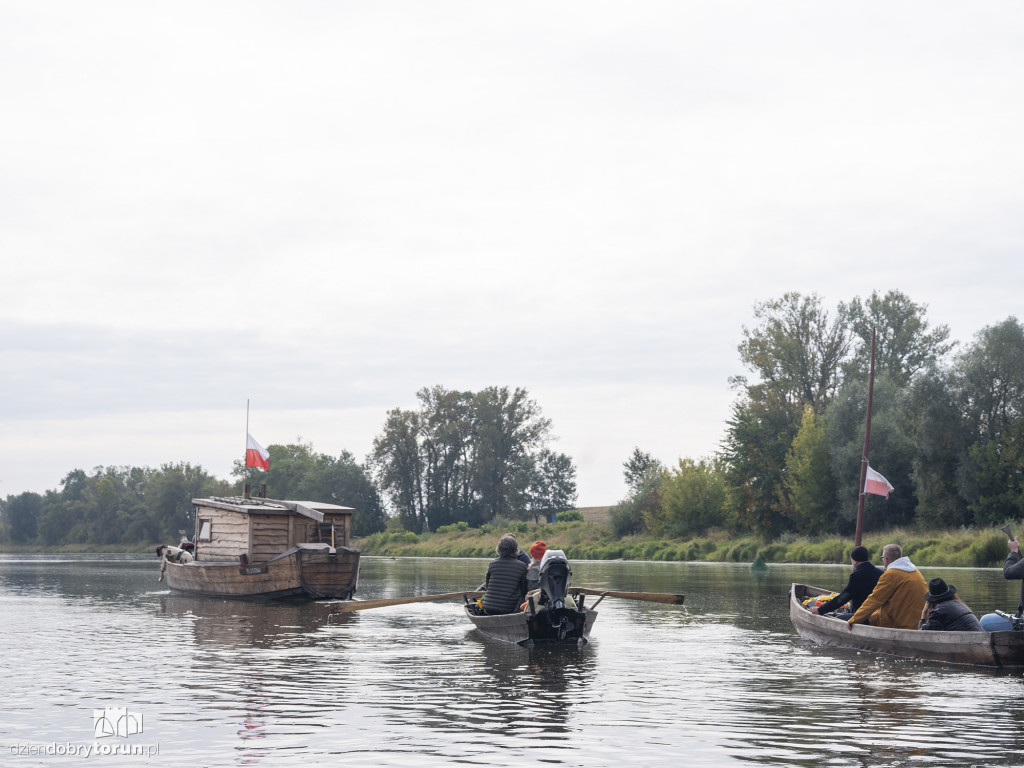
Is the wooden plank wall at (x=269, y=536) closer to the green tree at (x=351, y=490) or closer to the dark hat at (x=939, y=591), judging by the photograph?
the dark hat at (x=939, y=591)

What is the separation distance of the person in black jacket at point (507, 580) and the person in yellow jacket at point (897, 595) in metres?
5.87

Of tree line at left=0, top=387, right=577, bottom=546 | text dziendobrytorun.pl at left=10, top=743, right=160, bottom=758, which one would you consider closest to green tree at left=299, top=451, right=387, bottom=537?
tree line at left=0, top=387, right=577, bottom=546

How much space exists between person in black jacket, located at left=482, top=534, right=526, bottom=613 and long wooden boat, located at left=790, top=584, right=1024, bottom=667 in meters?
5.03

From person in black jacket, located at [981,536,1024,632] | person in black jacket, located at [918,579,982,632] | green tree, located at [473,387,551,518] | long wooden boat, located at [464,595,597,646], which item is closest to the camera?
person in black jacket, located at [981,536,1024,632]

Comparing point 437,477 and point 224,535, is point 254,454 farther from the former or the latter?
point 437,477

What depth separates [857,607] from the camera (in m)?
17.5

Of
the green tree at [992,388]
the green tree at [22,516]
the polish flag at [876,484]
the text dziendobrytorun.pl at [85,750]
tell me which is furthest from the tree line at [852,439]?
→ the green tree at [22,516]

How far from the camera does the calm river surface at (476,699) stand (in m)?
9.52

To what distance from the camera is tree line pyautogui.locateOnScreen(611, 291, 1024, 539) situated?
4916 cm

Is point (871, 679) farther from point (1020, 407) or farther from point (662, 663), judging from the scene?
point (1020, 407)

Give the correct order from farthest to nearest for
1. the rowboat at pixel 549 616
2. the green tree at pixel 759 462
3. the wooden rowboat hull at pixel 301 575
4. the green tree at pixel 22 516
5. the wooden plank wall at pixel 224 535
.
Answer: the green tree at pixel 22 516 → the green tree at pixel 759 462 → the wooden plank wall at pixel 224 535 → the wooden rowboat hull at pixel 301 575 → the rowboat at pixel 549 616

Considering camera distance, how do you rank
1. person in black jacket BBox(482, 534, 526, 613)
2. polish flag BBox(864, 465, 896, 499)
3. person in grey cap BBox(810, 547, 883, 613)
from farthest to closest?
polish flag BBox(864, 465, 896, 499)
person in black jacket BBox(482, 534, 526, 613)
person in grey cap BBox(810, 547, 883, 613)

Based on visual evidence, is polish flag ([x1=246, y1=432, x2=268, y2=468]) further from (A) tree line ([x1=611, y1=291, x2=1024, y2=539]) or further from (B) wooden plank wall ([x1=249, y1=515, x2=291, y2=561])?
(A) tree line ([x1=611, y1=291, x2=1024, y2=539])

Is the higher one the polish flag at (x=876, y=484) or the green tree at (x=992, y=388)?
the green tree at (x=992, y=388)
